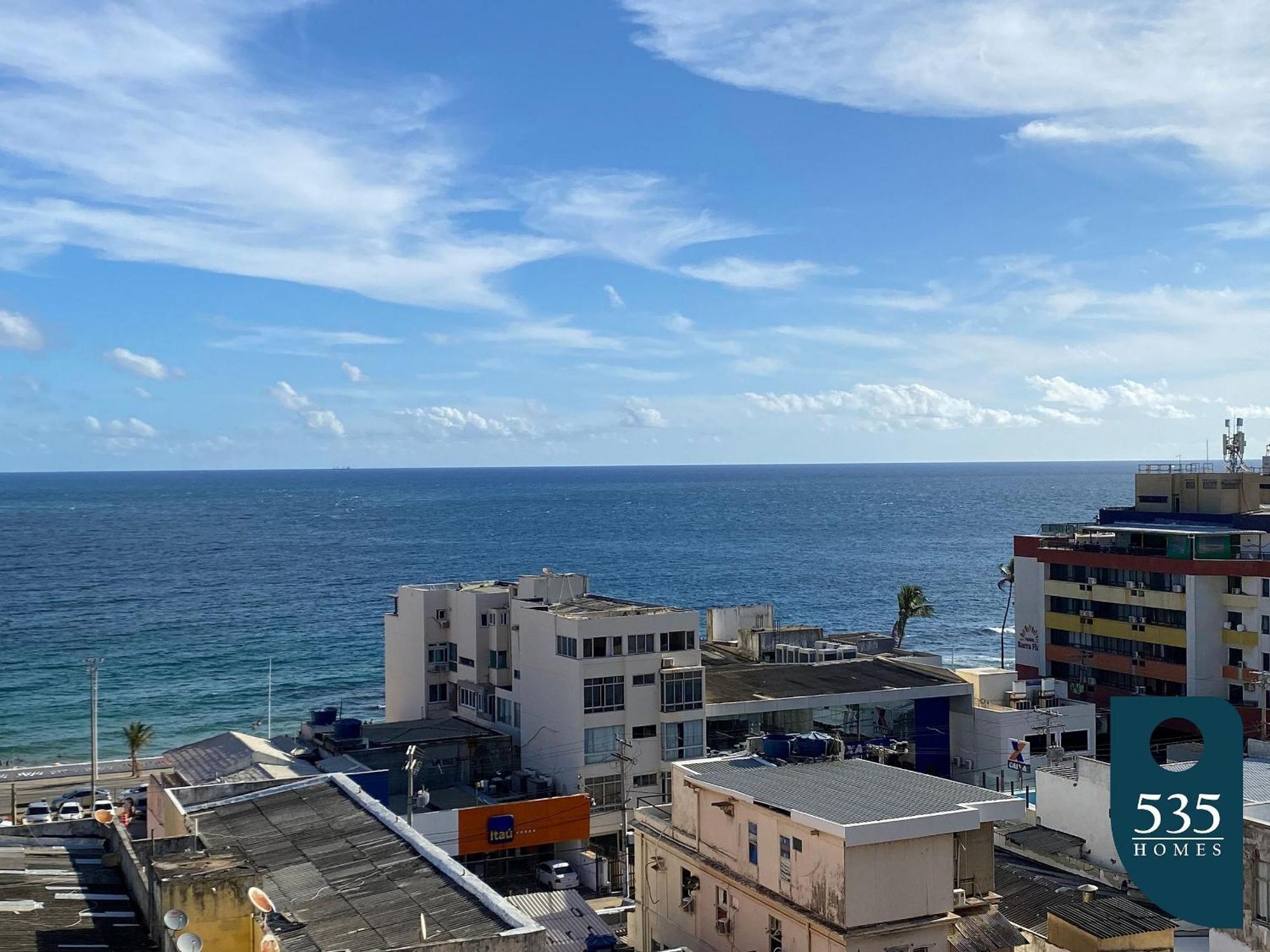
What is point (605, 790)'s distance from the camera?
56.2 metres

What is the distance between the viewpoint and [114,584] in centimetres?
18200

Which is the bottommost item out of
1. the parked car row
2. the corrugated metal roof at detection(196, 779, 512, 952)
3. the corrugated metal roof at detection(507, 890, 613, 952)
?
the parked car row

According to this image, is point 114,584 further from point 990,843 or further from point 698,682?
point 990,843

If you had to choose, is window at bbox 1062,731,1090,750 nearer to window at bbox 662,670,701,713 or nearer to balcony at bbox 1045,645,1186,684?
balcony at bbox 1045,645,1186,684

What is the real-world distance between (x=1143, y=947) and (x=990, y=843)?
4735mm

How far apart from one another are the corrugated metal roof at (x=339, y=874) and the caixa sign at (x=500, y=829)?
786 inches

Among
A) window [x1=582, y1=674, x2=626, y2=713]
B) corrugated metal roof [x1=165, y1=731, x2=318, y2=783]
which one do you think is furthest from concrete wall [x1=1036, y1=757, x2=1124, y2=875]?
corrugated metal roof [x1=165, y1=731, x2=318, y2=783]

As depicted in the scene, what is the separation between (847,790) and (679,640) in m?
27.8

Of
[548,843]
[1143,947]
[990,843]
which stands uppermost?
[990,843]

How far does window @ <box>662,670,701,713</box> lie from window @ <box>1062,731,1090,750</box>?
24767 millimetres

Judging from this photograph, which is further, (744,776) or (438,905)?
(744,776)

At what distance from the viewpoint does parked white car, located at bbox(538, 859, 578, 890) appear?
51156mm

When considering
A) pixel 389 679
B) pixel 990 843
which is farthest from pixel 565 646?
pixel 990 843

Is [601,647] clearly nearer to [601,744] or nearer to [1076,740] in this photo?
[601,744]
